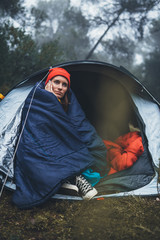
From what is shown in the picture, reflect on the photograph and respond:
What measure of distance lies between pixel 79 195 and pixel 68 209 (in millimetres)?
196

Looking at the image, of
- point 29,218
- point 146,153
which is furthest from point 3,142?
point 146,153

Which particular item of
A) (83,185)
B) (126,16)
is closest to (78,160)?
(83,185)

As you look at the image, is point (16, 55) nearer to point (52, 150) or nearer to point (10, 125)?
point (10, 125)

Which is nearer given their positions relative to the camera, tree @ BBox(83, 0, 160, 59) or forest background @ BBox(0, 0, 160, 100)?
forest background @ BBox(0, 0, 160, 100)

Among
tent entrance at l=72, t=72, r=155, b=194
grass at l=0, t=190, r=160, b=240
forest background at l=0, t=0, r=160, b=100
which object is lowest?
grass at l=0, t=190, r=160, b=240

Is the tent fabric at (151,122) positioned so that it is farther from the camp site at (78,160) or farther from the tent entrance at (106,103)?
the tent entrance at (106,103)

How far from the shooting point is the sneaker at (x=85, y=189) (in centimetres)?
157

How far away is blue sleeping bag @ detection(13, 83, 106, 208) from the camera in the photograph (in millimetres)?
1497

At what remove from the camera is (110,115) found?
3.47 m

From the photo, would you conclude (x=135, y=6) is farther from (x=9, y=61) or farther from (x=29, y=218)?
(x=29, y=218)

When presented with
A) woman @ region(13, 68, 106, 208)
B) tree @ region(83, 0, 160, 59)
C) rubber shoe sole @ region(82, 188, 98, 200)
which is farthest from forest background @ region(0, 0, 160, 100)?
rubber shoe sole @ region(82, 188, 98, 200)

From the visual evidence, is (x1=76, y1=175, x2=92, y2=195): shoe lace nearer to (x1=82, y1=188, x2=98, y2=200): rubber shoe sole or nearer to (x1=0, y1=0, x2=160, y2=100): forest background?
(x1=82, y1=188, x2=98, y2=200): rubber shoe sole

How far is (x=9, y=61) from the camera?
17.0 ft

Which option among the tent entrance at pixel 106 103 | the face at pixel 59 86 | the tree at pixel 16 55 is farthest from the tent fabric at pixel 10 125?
the tree at pixel 16 55
